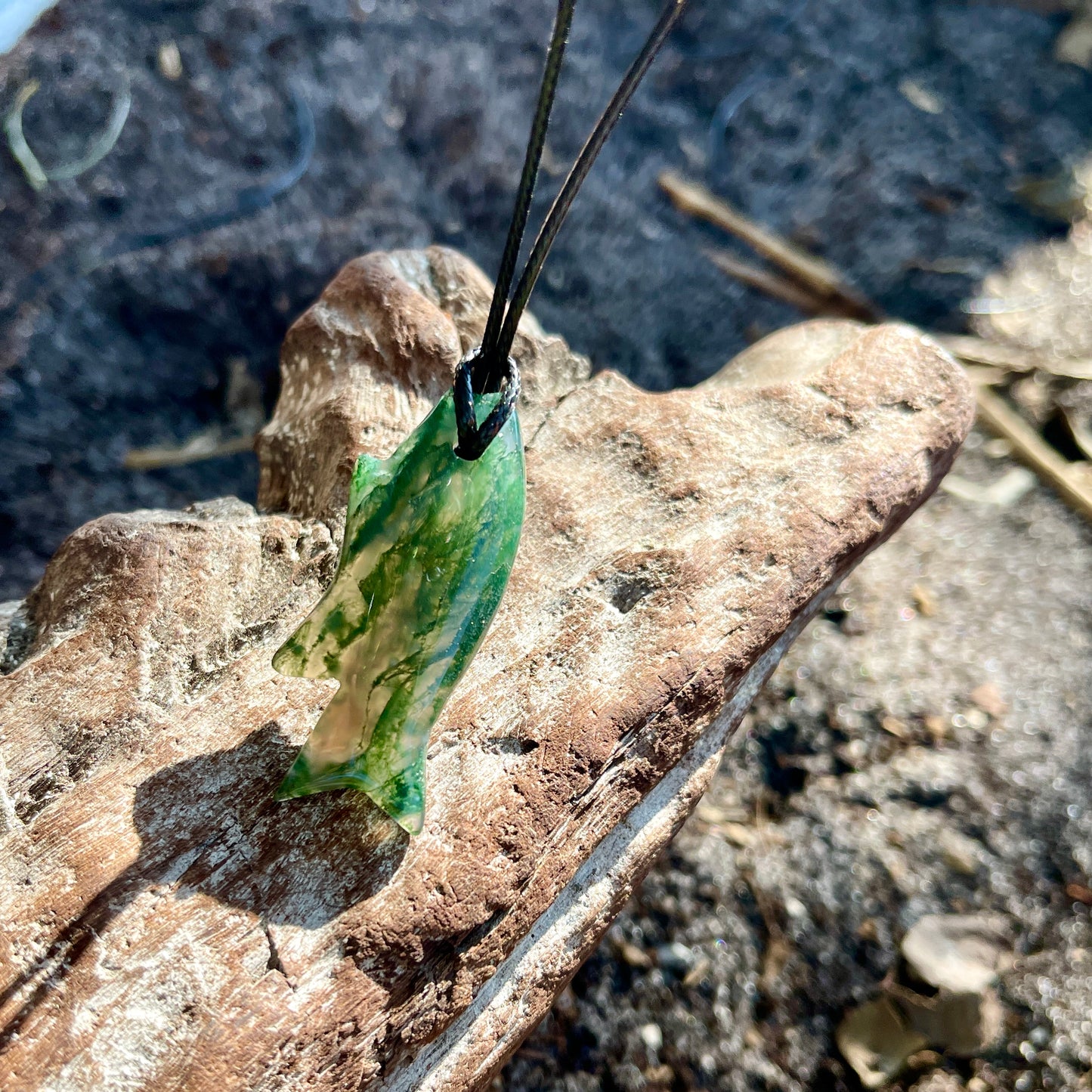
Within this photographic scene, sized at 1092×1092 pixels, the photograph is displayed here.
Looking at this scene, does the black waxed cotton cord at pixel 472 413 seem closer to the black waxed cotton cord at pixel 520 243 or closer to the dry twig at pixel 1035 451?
the black waxed cotton cord at pixel 520 243

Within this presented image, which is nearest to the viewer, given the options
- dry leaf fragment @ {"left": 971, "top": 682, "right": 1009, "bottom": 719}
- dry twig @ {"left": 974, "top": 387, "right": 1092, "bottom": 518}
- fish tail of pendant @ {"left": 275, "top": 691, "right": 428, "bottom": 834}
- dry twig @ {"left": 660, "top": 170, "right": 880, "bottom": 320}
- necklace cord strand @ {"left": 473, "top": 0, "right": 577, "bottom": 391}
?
necklace cord strand @ {"left": 473, "top": 0, "right": 577, "bottom": 391}

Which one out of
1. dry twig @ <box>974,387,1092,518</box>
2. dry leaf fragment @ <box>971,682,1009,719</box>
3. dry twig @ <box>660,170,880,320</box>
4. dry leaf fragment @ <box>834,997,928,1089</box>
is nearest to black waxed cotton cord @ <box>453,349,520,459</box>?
dry leaf fragment @ <box>834,997,928,1089</box>

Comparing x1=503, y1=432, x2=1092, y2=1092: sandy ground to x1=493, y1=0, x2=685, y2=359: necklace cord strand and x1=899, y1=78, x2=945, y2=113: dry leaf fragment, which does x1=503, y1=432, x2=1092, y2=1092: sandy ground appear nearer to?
x1=493, y1=0, x2=685, y2=359: necklace cord strand

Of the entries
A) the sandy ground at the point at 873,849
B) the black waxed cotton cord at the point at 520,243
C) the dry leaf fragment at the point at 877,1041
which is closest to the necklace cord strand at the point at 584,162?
the black waxed cotton cord at the point at 520,243

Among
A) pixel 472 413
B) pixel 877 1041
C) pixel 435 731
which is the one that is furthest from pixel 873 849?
pixel 472 413

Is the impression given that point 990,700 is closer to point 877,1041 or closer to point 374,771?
point 877,1041

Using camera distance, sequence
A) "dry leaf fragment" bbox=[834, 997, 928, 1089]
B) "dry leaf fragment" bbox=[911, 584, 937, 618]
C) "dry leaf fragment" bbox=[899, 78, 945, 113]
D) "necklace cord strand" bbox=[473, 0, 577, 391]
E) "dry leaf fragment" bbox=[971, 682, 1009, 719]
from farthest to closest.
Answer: "dry leaf fragment" bbox=[899, 78, 945, 113]
"dry leaf fragment" bbox=[911, 584, 937, 618]
"dry leaf fragment" bbox=[971, 682, 1009, 719]
"dry leaf fragment" bbox=[834, 997, 928, 1089]
"necklace cord strand" bbox=[473, 0, 577, 391]

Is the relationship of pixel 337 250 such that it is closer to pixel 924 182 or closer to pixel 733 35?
pixel 733 35
